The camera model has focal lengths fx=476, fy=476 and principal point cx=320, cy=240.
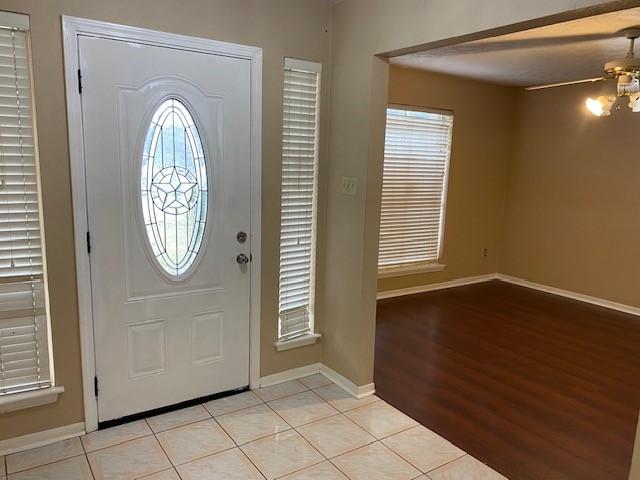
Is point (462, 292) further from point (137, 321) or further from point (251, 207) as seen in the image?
point (137, 321)

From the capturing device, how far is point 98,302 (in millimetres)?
2508

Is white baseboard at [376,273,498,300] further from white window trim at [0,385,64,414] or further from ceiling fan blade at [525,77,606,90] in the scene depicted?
white window trim at [0,385,64,414]

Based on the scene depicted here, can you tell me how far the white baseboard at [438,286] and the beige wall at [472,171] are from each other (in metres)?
0.05

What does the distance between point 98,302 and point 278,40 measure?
181 centimetres

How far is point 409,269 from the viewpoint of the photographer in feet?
17.8

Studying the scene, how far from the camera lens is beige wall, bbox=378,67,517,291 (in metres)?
5.36

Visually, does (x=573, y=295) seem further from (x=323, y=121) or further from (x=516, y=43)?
(x=323, y=121)

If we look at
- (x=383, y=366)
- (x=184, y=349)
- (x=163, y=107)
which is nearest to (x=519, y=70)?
(x=383, y=366)

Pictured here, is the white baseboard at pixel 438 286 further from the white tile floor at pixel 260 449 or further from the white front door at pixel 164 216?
the white front door at pixel 164 216

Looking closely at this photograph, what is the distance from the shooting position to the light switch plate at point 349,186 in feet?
9.70

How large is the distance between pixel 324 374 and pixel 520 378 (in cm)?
141

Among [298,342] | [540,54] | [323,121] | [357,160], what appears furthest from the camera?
[540,54]

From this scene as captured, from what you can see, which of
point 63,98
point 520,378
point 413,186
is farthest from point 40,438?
point 413,186

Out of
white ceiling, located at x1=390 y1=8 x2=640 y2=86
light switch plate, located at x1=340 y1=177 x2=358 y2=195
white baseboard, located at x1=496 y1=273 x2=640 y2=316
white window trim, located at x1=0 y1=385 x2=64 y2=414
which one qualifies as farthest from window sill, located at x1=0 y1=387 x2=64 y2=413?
white baseboard, located at x1=496 y1=273 x2=640 y2=316
